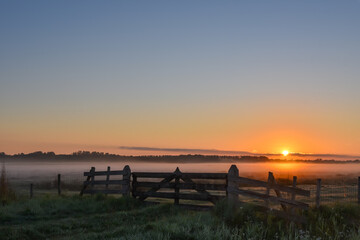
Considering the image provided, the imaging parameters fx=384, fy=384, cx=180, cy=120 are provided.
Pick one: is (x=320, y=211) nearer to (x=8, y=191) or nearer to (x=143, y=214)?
(x=143, y=214)

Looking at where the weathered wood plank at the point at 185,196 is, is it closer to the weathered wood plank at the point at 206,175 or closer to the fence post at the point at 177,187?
the fence post at the point at 177,187

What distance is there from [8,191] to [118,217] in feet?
26.1

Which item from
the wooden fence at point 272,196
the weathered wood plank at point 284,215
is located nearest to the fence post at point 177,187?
the wooden fence at point 272,196

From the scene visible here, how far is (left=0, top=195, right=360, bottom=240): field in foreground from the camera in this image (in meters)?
10.5

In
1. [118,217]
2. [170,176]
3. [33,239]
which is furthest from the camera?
[170,176]

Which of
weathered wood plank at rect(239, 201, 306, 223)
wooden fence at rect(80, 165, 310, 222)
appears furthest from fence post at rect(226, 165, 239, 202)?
weathered wood plank at rect(239, 201, 306, 223)

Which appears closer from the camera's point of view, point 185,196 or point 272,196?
point 272,196

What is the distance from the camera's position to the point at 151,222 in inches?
500

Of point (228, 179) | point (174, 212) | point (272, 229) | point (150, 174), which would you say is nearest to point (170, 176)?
point (150, 174)

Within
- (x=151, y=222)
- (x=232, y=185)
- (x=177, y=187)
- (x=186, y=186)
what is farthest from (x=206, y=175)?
(x=151, y=222)

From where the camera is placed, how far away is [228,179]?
15.5m

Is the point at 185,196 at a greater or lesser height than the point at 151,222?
greater

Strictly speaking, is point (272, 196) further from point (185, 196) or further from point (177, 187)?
point (177, 187)

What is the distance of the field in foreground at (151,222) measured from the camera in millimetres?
10500
